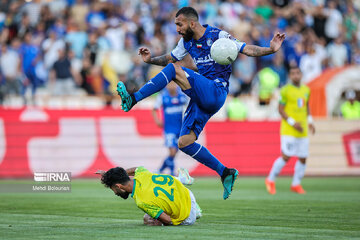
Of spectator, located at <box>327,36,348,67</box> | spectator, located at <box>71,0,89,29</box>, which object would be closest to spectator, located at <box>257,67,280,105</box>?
spectator, located at <box>327,36,348,67</box>

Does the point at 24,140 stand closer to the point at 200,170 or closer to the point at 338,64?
the point at 200,170

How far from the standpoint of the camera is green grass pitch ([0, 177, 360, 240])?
814 cm

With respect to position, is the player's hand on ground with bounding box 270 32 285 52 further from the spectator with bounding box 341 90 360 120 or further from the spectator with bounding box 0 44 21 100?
the spectator with bounding box 341 90 360 120

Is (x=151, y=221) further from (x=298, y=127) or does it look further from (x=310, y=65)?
(x=310, y=65)

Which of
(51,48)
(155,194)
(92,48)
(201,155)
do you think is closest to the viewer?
(155,194)

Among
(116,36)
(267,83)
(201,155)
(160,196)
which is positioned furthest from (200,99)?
(116,36)

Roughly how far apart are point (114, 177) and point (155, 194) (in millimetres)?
563

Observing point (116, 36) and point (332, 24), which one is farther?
point (332, 24)

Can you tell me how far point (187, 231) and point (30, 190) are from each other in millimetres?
7407

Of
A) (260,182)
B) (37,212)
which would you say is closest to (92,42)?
(260,182)

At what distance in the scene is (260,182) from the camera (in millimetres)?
17672

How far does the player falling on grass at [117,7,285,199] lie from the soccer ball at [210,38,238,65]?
0.45 feet

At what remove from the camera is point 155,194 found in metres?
8.65

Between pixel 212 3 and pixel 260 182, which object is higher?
pixel 212 3
